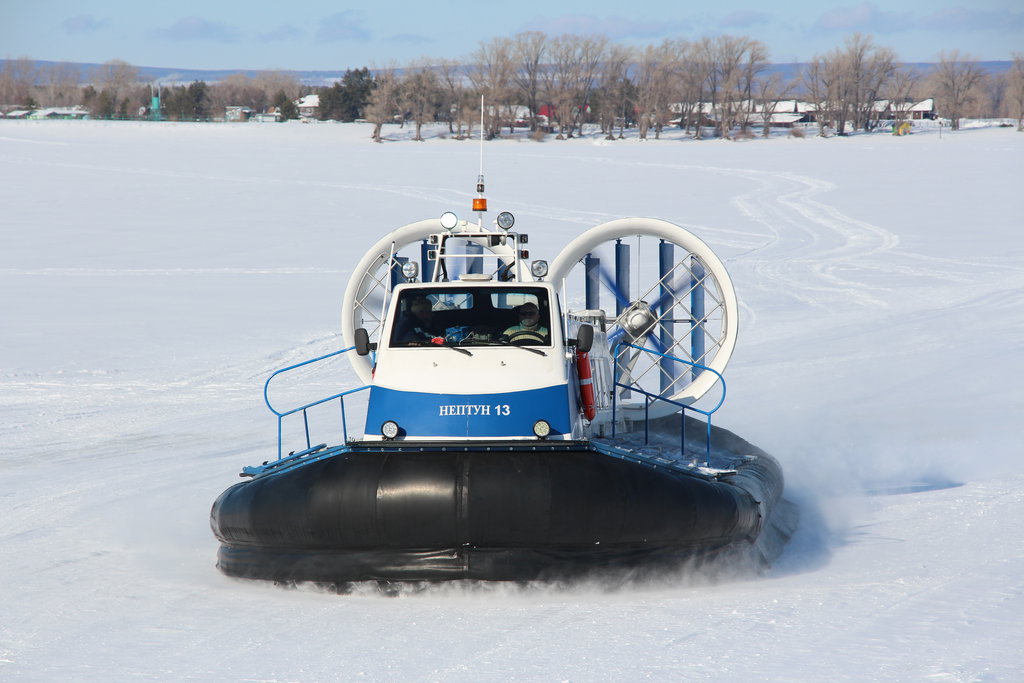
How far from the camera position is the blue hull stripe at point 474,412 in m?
5.34

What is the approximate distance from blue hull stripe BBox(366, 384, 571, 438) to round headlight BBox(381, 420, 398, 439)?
54 mm

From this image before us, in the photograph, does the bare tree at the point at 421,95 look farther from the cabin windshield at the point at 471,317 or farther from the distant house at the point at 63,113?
the cabin windshield at the point at 471,317

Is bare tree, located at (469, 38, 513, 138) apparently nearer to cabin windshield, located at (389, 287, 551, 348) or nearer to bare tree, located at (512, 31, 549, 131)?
bare tree, located at (512, 31, 549, 131)

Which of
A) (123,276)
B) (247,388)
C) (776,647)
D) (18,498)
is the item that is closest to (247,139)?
(123,276)

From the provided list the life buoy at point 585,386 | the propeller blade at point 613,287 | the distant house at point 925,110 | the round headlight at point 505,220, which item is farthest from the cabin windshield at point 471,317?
the distant house at point 925,110

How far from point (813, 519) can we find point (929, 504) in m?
0.68

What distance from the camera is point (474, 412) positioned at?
5352 millimetres

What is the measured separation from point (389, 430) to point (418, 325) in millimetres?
693

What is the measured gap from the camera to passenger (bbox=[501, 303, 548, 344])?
18.8ft

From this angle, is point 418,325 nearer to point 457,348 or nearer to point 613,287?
point 457,348

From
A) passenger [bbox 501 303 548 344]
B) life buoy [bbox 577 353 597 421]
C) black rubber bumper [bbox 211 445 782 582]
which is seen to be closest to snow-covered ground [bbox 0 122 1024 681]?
black rubber bumper [bbox 211 445 782 582]

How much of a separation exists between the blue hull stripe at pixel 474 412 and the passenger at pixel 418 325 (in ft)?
1.26

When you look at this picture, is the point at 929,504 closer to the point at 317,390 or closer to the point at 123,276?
the point at 317,390

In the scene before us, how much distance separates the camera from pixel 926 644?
4277 millimetres
